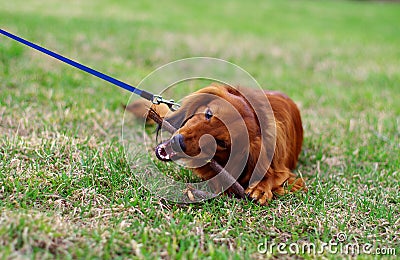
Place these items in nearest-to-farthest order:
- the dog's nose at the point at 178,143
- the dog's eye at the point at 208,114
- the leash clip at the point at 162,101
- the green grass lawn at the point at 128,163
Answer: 1. the green grass lawn at the point at 128,163
2. the dog's nose at the point at 178,143
3. the dog's eye at the point at 208,114
4. the leash clip at the point at 162,101

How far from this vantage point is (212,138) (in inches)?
107

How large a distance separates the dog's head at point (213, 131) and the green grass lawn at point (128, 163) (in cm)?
32

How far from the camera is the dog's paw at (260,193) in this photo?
3.01m

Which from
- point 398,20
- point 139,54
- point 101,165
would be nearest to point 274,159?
point 101,165

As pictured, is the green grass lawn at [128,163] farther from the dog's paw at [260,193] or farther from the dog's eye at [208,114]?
the dog's eye at [208,114]

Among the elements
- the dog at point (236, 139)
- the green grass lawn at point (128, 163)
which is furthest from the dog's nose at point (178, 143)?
the green grass lawn at point (128, 163)

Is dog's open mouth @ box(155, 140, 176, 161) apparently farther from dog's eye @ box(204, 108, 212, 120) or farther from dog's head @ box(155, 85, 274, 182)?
dog's eye @ box(204, 108, 212, 120)

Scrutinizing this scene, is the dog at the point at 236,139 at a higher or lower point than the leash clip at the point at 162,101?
lower

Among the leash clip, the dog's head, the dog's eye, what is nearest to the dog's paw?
the dog's head

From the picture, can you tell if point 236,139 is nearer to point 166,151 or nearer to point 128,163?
point 166,151

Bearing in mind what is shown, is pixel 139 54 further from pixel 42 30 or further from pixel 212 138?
pixel 212 138

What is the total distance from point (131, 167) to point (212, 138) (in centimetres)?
85

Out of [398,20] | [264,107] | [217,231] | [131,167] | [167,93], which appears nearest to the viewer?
[217,231]

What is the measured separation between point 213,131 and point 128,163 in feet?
2.76
